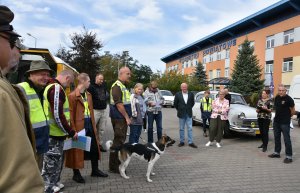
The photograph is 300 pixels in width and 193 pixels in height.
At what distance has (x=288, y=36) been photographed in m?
32.0

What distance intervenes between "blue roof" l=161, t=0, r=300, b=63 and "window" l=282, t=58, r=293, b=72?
4.06 meters

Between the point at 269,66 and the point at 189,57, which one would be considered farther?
the point at 189,57

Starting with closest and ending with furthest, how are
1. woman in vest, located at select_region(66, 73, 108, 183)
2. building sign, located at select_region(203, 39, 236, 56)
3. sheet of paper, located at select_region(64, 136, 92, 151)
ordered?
sheet of paper, located at select_region(64, 136, 92, 151), woman in vest, located at select_region(66, 73, 108, 183), building sign, located at select_region(203, 39, 236, 56)

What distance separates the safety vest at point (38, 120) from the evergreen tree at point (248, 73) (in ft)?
106

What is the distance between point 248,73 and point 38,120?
107 ft

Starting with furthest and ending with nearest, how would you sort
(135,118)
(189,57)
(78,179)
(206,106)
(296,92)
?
(189,57) → (296,92) → (206,106) → (135,118) → (78,179)

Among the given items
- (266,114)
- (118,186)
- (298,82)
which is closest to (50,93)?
(118,186)

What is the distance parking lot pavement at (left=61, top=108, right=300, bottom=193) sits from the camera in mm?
6066

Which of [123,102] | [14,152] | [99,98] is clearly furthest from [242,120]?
[14,152]

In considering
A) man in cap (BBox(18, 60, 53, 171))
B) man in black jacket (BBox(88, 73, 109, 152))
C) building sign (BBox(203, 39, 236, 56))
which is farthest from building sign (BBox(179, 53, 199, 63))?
man in cap (BBox(18, 60, 53, 171))

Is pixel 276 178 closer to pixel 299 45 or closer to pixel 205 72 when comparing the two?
pixel 299 45

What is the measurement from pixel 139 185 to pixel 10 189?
16.7ft

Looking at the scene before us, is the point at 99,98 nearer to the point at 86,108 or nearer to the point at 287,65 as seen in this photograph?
the point at 86,108

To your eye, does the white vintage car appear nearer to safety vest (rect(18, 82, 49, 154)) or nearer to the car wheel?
the car wheel
